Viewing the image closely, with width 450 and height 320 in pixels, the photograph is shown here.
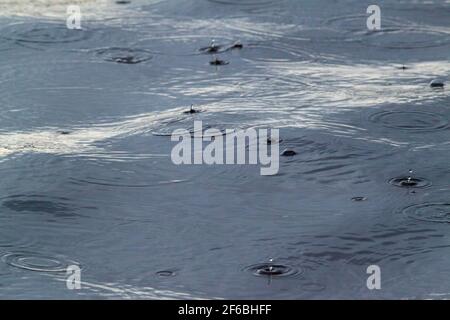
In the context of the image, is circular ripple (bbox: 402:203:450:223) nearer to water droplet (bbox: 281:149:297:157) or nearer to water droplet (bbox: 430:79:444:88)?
water droplet (bbox: 281:149:297:157)

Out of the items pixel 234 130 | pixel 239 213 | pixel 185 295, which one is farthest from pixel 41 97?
pixel 185 295

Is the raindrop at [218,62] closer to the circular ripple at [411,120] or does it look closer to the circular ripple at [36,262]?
the circular ripple at [411,120]

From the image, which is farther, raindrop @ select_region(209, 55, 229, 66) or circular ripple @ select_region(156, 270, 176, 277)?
raindrop @ select_region(209, 55, 229, 66)

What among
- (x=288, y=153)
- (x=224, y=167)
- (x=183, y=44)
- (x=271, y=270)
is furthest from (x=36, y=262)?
(x=183, y=44)

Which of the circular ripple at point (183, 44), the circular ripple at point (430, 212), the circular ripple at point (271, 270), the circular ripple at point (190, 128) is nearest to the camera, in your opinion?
the circular ripple at point (271, 270)

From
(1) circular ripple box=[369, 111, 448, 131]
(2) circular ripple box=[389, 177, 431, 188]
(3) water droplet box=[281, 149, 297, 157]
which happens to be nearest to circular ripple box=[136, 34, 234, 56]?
(1) circular ripple box=[369, 111, 448, 131]

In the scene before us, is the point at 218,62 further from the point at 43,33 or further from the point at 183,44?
the point at 43,33

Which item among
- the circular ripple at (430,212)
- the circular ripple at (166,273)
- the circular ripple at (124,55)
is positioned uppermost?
the circular ripple at (124,55)

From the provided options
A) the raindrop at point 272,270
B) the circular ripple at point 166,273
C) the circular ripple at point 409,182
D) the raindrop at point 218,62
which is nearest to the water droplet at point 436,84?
the raindrop at point 218,62
